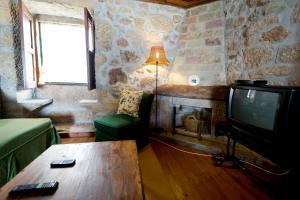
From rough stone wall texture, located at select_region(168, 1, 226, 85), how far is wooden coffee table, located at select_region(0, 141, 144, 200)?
1934 millimetres

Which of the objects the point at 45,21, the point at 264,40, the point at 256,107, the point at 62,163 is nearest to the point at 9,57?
the point at 45,21

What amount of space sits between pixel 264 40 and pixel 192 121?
1.42m

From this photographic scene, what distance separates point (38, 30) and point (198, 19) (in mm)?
2945

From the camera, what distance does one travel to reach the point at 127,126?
86.0 inches

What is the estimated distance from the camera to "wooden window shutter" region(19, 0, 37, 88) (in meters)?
2.44

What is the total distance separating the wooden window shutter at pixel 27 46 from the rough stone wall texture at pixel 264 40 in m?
2.95

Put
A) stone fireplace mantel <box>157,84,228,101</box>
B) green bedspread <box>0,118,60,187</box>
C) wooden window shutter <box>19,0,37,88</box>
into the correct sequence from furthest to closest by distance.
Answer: wooden window shutter <box>19,0,37,88</box>, stone fireplace mantel <box>157,84,228,101</box>, green bedspread <box>0,118,60,187</box>

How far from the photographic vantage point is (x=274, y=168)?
6.16ft

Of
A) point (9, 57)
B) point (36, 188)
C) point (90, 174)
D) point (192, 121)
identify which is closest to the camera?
point (36, 188)

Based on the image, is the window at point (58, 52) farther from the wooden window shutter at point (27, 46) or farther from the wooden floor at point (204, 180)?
the wooden floor at point (204, 180)

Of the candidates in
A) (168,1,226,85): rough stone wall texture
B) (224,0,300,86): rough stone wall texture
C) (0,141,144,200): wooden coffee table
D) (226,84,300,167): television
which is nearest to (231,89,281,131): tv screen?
(226,84,300,167): television

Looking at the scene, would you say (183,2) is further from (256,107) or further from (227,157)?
(227,157)

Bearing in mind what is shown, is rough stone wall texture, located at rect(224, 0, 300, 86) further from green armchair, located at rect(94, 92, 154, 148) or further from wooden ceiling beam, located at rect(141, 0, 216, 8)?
green armchair, located at rect(94, 92, 154, 148)

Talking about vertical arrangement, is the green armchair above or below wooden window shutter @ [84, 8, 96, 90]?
below
